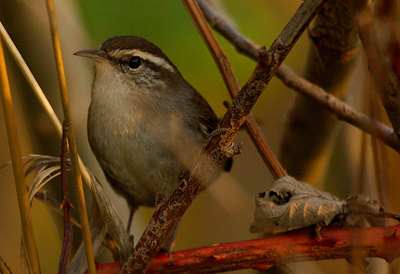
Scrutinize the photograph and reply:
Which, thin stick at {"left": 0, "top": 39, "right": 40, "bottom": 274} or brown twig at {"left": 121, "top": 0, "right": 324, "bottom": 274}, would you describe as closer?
brown twig at {"left": 121, "top": 0, "right": 324, "bottom": 274}

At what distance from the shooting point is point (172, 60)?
10.3 feet

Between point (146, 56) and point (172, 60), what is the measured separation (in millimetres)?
628

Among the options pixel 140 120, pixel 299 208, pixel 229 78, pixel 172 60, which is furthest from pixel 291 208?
pixel 172 60

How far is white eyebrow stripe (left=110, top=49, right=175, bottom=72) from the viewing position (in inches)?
95.4

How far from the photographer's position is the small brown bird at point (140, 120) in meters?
2.31

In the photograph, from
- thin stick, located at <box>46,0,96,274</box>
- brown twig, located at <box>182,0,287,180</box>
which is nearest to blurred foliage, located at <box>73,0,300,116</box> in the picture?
brown twig, located at <box>182,0,287,180</box>

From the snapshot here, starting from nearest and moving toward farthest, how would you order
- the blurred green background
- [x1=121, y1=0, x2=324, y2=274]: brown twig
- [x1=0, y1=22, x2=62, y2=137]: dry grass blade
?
[x1=121, y1=0, x2=324, y2=274]: brown twig, [x1=0, y1=22, x2=62, y2=137]: dry grass blade, the blurred green background

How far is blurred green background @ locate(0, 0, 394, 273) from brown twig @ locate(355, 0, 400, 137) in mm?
969

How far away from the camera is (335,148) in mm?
2959

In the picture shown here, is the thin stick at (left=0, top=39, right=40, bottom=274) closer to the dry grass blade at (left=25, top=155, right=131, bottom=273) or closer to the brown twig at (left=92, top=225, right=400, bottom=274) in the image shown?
the dry grass blade at (left=25, top=155, right=131, bottom=273)

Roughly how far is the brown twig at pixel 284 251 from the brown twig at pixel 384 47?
0.38 metres

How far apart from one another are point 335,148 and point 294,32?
6.19 ft

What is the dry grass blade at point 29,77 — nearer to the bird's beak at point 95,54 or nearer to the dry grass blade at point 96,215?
the dry grass blade at point 96,215

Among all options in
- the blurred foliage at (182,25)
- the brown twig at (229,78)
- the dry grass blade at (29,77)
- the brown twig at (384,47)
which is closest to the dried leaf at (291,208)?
the brown twig at (229,78)
